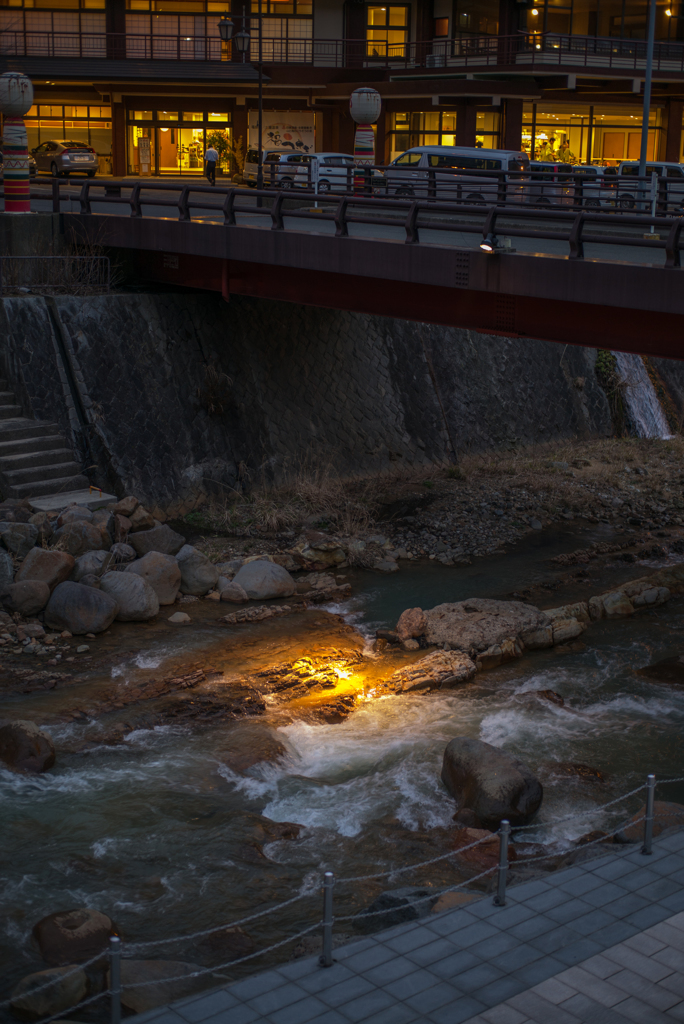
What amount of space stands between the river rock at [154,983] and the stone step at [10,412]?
13.8 m

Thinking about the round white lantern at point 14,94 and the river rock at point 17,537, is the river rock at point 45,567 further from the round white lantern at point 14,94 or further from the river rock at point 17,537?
the round white lantern at point 14,94

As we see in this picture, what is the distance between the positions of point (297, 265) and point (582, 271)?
20.8ft

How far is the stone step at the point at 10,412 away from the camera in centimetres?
1977

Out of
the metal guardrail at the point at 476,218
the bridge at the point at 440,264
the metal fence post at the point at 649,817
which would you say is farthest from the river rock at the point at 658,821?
the metal guardrail at the point at 476,218

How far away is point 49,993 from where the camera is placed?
7.49 meters

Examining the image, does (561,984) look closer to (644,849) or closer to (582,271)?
(644,849)

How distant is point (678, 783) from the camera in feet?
37.0

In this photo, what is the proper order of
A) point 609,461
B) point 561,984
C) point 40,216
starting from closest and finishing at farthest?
point 561,984
point 40,216
point 609,461

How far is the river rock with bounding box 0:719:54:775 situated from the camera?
11141 mm

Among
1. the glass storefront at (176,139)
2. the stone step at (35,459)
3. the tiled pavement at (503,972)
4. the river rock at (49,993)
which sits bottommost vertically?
the river rock at (49,993)

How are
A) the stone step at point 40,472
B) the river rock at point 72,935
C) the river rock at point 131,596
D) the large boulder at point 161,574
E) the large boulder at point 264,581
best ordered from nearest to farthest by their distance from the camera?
the river rock at point 72,935
the river rock at point 131,596
the large boulder at point 161,574
the large boulder at point 264,581
the stone step at point 40,472

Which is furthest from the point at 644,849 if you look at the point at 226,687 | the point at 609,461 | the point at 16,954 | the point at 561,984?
the point at 609,461

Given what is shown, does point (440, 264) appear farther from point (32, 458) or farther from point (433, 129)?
point (433, 129)

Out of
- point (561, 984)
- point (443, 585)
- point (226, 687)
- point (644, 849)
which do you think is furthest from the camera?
point (443, 585)
